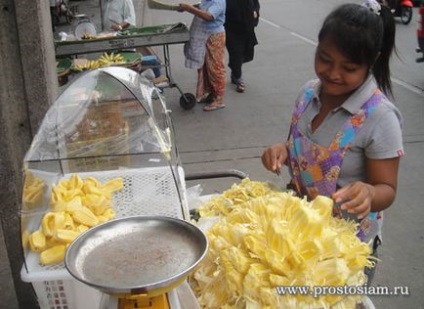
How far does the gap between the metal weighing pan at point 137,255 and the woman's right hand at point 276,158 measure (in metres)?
0.65

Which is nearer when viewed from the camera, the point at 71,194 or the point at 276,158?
the point at 71,194

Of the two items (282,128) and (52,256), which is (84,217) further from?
(282,128)

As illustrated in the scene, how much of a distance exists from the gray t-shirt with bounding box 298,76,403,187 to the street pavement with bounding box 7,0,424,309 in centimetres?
46

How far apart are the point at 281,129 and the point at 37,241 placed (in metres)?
4.63

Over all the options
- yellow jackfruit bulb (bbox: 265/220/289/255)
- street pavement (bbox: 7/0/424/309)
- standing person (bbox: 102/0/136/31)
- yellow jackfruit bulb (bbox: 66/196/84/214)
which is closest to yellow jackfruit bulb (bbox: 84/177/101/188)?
yellow jackfruit bulb (bbox: 66/196/84/214)

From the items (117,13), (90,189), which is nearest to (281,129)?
(117,13)

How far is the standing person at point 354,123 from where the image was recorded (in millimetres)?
1646

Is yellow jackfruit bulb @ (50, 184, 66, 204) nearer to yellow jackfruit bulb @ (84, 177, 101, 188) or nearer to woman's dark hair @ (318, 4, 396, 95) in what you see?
yellow jackfruit bulb @ (84, 177, 101, 188)

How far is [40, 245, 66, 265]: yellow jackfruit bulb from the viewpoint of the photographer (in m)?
1.48

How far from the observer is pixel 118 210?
179cm

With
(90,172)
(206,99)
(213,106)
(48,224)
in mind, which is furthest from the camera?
(206,99)

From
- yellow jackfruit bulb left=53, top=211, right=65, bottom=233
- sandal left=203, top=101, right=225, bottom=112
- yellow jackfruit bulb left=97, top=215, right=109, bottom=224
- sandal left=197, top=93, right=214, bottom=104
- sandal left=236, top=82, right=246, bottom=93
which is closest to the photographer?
yellow jackfruit bulb left=53, top=211, right=65, bottom=233

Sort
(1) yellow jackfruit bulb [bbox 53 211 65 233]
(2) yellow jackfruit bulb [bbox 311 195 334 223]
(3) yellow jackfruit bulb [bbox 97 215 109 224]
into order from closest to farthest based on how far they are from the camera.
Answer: (2) yellow jackfruit bulb [bbox 311 195 334 223], (1) yellow jackfruit bulb [bbox 53 211 65 233], (3) yellow jackfruit bulb [bbox 97 215 109 224]

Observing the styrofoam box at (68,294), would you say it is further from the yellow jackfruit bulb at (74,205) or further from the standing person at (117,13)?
the standing person at (117,13)
